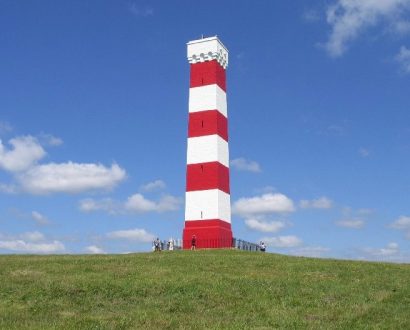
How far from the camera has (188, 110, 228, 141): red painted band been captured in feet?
140

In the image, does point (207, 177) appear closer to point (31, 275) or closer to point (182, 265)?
point (182, 265)

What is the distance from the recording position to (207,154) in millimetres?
42250

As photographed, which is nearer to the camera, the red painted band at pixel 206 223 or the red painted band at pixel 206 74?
the red painted band at pixel 206 223

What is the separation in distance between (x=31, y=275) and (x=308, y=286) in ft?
39.2

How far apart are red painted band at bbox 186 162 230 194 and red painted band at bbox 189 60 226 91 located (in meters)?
6.60

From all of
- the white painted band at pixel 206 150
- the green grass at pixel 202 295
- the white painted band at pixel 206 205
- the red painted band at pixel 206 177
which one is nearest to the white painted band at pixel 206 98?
the white painted band at pixel 206 150

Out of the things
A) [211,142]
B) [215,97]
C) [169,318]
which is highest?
[215,97]

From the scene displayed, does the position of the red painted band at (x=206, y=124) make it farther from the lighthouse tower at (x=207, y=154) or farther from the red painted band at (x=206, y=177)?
the red painted band at (x=206, y=177)

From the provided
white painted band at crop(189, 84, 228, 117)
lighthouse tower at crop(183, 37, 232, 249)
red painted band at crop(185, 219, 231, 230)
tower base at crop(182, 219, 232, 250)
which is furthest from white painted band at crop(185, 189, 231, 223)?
white painted band at crop(189, 84, 228, 117)

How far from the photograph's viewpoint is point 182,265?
1107 inches

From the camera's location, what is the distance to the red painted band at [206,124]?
42.5 metres

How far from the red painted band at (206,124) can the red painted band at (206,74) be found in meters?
2.48

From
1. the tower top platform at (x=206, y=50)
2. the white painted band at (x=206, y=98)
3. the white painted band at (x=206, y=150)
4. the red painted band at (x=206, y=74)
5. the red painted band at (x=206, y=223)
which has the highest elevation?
the tower top platform at (x=206, y=50)

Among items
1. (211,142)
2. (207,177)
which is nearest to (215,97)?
(211,142)
